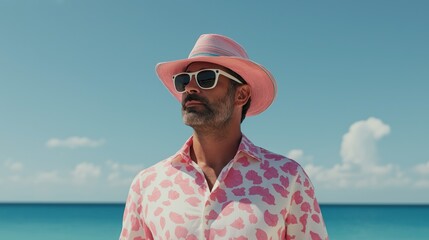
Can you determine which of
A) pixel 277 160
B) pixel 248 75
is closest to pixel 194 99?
pixel 248 75

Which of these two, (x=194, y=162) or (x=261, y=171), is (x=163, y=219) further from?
(x=261, y=171)

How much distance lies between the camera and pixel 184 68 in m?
3.78

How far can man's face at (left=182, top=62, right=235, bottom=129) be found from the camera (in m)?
3.35

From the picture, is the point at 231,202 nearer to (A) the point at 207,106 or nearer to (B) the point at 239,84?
(A) the point at 207,106

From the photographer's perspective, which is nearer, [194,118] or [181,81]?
[194,118]

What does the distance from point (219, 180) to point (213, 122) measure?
1.07 feet

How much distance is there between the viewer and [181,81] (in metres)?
3.54

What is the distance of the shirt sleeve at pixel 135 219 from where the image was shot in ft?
11.5

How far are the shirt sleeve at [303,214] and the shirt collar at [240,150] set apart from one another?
0.87 feet

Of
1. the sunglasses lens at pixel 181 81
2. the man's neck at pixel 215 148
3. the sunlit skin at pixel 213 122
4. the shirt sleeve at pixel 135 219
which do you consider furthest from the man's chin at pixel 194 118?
the shirt sleeve at pixel 135 219

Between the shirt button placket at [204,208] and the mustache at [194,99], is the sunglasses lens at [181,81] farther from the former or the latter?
the shirt button placket at [204,208]

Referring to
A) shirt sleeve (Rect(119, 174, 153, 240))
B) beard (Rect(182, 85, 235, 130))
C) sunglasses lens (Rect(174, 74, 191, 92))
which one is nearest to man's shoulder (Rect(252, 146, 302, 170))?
beard (Rect(182, 85, 235, 130))

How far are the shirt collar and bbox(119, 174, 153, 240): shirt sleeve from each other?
29cm

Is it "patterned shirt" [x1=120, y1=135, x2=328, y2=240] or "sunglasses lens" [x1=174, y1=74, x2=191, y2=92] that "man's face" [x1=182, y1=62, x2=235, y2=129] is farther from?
"patterned shirt" [x1=120, y1=135, x2=328, y2=240]
